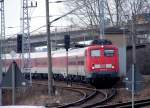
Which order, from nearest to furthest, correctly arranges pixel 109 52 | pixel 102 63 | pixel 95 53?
pixel 102 63
pixel 95 53
pixel 109 52

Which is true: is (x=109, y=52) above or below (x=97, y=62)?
above

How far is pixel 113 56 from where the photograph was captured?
129ft

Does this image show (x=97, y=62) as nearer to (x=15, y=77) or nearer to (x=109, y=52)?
(x=109, y=52)

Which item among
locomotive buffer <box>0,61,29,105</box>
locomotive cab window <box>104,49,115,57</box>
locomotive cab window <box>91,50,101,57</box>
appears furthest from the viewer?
locomotive cab window <box>104,49,115,57</box>

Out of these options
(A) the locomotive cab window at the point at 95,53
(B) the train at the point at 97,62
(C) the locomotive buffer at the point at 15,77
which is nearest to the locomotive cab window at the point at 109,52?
(B) the train at the point at 97,62

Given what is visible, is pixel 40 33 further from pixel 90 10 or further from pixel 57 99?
pixel 57 99

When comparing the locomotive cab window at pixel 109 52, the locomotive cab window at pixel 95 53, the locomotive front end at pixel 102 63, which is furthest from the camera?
the locomotive cab window at pixel 109 52

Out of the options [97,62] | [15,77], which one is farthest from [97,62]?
[15,77]

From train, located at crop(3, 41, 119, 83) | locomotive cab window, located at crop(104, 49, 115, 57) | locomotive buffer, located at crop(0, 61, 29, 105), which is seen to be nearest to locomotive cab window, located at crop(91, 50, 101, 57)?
train, located at crop(3, 41, 119, 83)

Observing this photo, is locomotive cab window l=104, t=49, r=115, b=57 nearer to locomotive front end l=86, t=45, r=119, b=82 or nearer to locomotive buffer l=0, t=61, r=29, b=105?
locomotive front end l=86, t=45, r=119, b=82

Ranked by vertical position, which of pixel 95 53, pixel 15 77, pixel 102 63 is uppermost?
pixel 15 77

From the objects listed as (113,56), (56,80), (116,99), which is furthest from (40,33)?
(116,99)

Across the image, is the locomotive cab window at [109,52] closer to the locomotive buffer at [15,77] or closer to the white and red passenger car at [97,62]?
the white and red passenger car at [97,62]

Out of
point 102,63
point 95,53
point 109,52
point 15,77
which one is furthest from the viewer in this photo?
point 109,52
